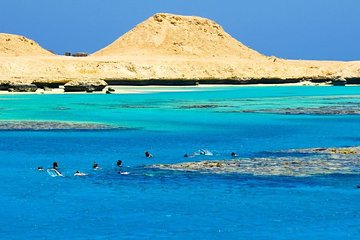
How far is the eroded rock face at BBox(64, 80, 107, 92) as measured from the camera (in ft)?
334

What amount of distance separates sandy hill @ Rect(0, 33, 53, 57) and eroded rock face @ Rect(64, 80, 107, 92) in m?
69.0

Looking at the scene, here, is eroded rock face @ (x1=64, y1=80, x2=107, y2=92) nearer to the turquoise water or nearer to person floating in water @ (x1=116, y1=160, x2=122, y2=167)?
the turquoise water

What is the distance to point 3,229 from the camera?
20.6 metres

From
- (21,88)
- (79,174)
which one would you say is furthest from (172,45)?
(79,174)

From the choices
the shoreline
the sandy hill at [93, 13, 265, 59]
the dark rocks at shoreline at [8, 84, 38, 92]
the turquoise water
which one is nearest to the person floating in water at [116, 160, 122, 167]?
the turquoise water

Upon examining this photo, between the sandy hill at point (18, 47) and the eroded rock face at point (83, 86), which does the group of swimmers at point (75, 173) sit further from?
the sandy hill at point (18, 47)

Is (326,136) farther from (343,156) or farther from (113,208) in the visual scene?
(113,208)

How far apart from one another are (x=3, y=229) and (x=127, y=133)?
25481mm

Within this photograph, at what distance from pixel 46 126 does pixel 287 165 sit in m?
22.4

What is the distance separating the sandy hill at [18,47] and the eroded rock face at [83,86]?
226 feet

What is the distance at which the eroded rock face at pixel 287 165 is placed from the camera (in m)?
28.5

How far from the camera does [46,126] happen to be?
4947cm

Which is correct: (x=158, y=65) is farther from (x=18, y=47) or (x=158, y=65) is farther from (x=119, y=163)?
(x=119, y=163)

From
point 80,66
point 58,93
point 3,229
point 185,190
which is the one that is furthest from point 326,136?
point 80,66
